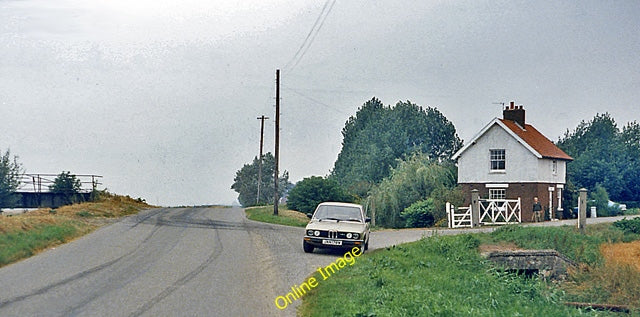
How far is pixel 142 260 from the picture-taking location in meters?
19.0

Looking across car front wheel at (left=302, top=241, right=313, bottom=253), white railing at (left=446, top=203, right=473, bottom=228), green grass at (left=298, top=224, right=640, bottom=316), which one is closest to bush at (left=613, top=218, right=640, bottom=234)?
green grass at (left=298, top=224, right=640, bottom=316)

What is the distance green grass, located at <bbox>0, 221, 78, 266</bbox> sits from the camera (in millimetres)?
18844

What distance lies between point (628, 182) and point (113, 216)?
54.6 metres

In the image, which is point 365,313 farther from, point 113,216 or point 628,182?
point 628,182

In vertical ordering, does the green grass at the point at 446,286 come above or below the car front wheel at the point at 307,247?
below

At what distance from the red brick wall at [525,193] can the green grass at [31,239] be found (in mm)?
28814

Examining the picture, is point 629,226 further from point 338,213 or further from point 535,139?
point 535,139

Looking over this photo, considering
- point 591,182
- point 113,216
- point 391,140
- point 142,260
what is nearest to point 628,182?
point 591,182

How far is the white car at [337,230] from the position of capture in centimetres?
2145

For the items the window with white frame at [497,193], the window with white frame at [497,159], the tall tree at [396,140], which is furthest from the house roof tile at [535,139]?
the tall tree at [396,140]

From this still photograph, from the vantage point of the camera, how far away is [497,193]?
47.9m

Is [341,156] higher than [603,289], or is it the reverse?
[341,156]

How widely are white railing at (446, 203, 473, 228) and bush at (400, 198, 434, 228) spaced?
4352 mm

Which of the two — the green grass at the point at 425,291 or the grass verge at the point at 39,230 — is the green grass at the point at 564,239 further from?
the grass verge at the point at 39,230
